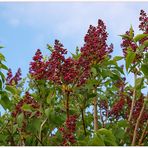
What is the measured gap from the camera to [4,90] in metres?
3.53

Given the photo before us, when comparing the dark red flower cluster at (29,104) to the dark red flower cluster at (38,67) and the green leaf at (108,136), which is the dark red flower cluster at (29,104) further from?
the green leaf at (108,136)

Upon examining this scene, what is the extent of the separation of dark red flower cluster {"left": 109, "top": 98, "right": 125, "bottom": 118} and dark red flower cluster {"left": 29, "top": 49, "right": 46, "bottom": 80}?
3.71ft

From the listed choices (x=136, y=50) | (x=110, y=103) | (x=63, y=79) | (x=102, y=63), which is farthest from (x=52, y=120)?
(x=110, y=103)

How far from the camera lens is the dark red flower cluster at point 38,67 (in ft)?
10.6

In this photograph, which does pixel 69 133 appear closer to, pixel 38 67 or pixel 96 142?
pixel 96 142

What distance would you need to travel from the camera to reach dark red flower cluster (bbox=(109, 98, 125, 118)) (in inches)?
161

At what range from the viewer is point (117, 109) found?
4.13 m

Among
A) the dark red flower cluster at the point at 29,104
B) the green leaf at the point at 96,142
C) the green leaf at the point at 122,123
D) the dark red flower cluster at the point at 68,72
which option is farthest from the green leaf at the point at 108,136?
the green leaf at the point at 122,123

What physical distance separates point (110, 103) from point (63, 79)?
179cm

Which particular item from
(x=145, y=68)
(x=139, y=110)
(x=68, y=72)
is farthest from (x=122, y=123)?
(x=68, y=72)

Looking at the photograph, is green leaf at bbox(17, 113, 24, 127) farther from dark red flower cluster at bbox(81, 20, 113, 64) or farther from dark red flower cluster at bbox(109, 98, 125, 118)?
dark red flower cluster at bbox(109, 98, 125, 118)

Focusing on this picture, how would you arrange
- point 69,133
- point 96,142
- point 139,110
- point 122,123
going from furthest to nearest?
point 139,110, point 122,123, point 69,133, point 96,142

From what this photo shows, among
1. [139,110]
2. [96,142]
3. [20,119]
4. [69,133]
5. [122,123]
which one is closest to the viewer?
[96,142]

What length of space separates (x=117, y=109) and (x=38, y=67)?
118 centimetres
